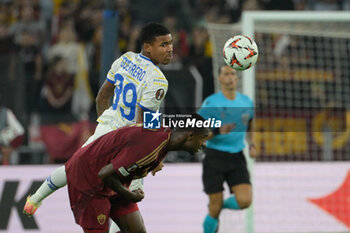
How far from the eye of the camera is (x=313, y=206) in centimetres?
1198

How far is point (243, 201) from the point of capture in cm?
1045

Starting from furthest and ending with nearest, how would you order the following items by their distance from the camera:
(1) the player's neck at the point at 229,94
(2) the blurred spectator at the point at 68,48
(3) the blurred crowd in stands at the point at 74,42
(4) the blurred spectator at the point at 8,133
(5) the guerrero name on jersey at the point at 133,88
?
(2) the blurred spectator at the point at 68,48, (3) the blurred crowd in stands at the point at 74,42, (4) the blurred spectator at the point at 8,133, (1) the player's neck at the point at 229,94, (5) the guerrero name on jersey at the point at 133,88

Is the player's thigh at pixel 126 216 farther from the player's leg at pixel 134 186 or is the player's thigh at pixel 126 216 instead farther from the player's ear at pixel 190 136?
the player's ear at pixel 190 136

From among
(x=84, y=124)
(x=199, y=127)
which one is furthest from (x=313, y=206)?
(x=199, y=127)

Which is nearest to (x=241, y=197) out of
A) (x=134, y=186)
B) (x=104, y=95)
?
(x=134, y=186)

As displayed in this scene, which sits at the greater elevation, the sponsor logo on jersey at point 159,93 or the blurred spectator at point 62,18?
the sponsor logo on jersey at point 159,93

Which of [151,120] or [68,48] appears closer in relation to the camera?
[151,120]

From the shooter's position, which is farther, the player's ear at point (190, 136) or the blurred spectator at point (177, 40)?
the blurred spectator at point (177, 40)

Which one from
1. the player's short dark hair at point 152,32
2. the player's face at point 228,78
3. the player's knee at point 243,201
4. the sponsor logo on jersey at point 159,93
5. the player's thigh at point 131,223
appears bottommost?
the player's knee at point 243,201

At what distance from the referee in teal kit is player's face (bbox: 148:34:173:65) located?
268 cm

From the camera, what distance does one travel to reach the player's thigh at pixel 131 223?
25.1 feet

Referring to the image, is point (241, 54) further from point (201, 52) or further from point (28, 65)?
point (28, 65)

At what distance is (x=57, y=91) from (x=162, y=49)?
254 inches

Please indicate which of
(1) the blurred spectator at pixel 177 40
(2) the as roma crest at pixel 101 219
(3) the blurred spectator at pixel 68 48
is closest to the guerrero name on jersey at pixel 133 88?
(2) the as roma crest at pixel 101 219
